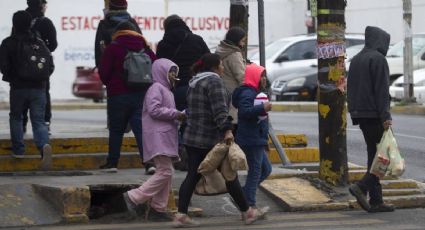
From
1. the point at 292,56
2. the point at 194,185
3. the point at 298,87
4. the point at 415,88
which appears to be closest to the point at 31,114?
the point at 194,185

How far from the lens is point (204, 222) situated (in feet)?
34.0

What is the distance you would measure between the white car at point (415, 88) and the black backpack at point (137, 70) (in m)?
13.9

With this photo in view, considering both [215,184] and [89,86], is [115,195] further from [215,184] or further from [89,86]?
[89,86]

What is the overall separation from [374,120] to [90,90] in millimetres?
22088

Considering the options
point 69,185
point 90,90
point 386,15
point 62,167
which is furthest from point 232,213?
point 386,15

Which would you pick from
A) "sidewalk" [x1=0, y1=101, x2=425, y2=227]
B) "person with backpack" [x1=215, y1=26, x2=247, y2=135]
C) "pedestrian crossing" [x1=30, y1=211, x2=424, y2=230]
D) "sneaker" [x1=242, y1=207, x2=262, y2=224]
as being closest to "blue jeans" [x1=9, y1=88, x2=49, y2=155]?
"sidewalk" [x1=0, y1=101, x2=425, y2=227]

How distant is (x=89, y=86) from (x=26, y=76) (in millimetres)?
20367

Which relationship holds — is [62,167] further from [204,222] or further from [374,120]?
[374,120]

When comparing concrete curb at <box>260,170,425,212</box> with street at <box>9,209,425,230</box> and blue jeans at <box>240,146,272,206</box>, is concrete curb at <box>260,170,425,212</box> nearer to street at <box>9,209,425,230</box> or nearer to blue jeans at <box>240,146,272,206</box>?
street at <box>9,209,425,230</box>

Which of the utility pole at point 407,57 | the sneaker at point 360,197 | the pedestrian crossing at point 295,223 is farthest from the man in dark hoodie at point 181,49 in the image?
the utility pole at point 407,57

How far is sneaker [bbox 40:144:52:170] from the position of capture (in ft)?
38.9

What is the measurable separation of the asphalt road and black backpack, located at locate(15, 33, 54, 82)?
178 inches

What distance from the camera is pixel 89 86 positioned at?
32156mm

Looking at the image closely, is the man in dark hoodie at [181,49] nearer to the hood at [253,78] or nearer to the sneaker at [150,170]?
the sneaker at [150,170]
